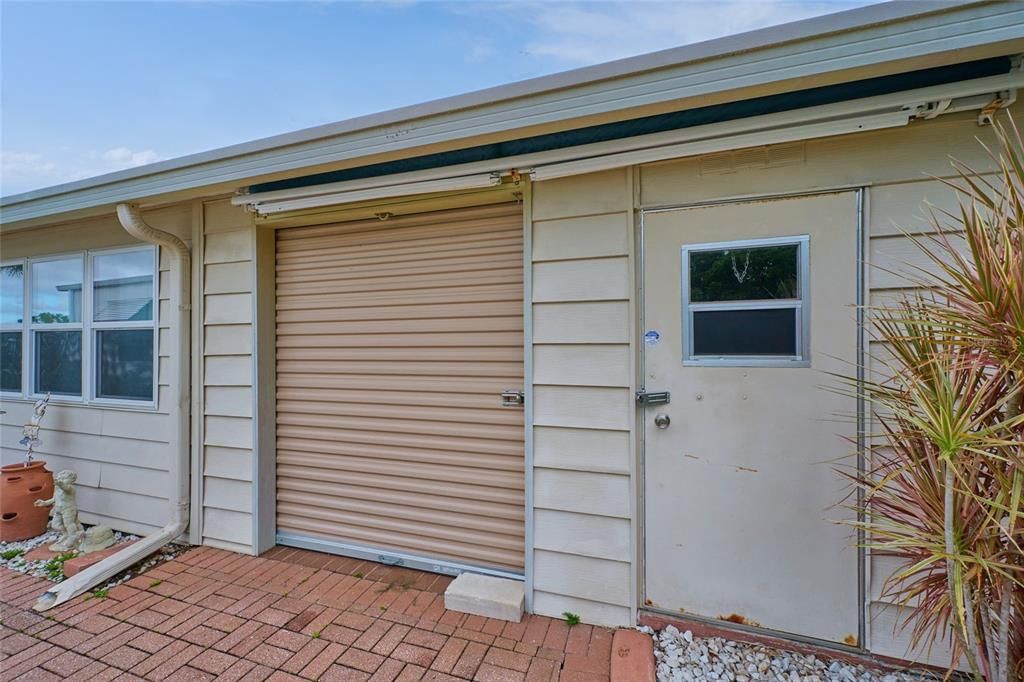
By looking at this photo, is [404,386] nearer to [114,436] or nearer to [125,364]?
[125,364]

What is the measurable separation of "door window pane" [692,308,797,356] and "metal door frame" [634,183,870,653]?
0.24m

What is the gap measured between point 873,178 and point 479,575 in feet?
8.62

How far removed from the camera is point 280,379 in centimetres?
286

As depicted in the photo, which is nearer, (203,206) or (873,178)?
(873,178)

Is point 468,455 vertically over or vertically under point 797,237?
under

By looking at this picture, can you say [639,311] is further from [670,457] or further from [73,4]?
[73,4]

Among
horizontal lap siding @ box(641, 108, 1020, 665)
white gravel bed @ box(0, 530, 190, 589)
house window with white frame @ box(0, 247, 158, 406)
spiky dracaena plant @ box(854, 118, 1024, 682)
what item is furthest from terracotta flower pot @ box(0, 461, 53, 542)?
horizontal lap siding @ box(641, 108, 1020, 665)

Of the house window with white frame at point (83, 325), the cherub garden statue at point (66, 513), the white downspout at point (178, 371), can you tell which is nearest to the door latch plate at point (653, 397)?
the white downspout at point (178, 371)

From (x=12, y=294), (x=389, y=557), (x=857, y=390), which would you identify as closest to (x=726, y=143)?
(x=857, y=390)

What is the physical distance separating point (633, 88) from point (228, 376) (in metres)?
2.88

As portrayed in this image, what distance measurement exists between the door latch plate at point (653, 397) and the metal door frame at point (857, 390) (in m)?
0.03

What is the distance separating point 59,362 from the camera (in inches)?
137

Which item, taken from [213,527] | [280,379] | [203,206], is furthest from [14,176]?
[213,527]

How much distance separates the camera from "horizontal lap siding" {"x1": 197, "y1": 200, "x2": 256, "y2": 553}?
275 centimetres
